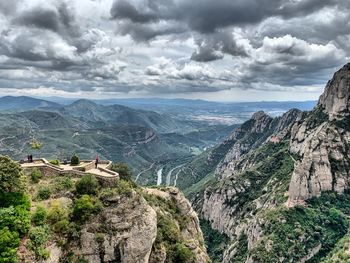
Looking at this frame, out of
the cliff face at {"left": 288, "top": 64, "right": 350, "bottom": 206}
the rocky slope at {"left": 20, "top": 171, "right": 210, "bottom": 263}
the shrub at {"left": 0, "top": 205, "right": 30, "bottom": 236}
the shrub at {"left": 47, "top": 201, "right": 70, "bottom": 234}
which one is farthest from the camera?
the cliff face at {"left": 288, "top": 64, "right": 350, "bottom": 206}

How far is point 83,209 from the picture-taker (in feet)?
191

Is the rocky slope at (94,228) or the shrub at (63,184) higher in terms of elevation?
the shrub at (63,184)

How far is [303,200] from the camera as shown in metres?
180

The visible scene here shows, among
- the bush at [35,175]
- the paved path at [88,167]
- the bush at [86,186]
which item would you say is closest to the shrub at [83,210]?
the bush at [86,186]

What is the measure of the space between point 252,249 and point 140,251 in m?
112

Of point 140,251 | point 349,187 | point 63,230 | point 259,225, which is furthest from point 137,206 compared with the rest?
point 349,187

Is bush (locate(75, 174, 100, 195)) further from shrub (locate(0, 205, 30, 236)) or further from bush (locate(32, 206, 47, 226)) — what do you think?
shrub (locate(0, 205, 30, 236))

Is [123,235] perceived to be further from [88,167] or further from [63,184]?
[88,167]

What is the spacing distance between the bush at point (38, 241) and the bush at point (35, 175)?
13534 mm

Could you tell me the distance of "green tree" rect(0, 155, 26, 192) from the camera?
53.3m

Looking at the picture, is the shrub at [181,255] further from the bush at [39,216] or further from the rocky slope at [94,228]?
the bush at [39,216]

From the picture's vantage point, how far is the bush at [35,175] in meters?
64.6

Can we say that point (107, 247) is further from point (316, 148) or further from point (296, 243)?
point (316, 148)

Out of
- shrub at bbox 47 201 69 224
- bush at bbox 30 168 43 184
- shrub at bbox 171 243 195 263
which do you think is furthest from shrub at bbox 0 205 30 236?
shrub at bbox 171 243 195 263
